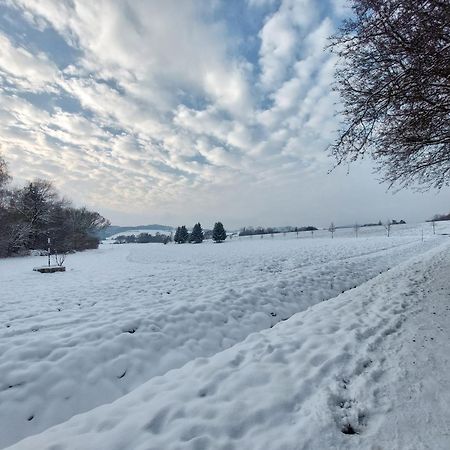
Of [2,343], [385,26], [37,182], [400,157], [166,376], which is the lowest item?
[166,376]

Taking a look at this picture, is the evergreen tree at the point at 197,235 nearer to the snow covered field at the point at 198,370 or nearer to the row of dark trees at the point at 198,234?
the row of dark trees at the point at 198,234

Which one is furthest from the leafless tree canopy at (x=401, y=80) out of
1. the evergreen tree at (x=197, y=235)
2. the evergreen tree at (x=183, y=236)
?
the evergreen tree at (x=183, y=236)

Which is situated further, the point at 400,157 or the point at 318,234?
the point at 318,234

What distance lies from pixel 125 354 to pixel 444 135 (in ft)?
31.0

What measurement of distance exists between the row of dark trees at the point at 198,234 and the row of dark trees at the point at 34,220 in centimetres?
2951

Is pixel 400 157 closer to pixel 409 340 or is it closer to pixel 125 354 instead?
pixel 409 340

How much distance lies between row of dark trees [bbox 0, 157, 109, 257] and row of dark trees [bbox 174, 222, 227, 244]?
29.5 metres

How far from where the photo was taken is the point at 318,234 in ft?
279

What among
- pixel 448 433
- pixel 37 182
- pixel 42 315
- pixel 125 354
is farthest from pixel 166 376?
pixel 37 182

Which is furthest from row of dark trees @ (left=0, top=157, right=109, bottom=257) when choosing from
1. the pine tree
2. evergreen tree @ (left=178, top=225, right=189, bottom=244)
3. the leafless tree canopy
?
the leafless tree canopy

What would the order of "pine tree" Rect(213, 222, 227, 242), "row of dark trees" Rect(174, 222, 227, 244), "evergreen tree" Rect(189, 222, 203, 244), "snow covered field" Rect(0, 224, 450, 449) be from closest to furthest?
"snow covered field" Rect(0, 224, 450, 449) < "pine tree" Rect(213, 222, 227, 242) < "row of dark trees" Rect(174, 222, 227, 244) < "evergreen tree" Rect(189, 222, 203, 244)

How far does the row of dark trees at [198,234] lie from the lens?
74312 mm

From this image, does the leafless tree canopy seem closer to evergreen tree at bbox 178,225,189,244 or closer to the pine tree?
the pine tree

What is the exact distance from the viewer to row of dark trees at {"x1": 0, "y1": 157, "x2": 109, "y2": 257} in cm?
3372
